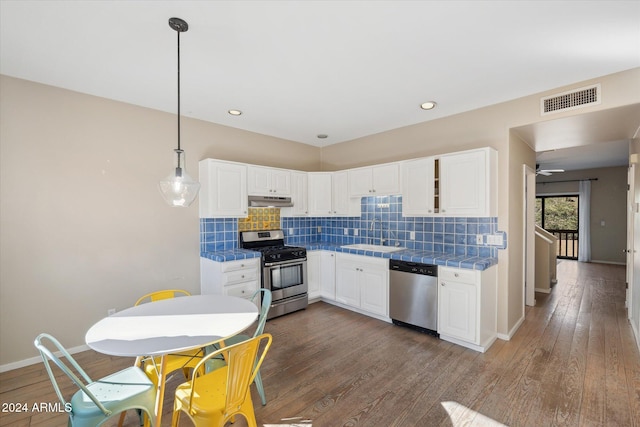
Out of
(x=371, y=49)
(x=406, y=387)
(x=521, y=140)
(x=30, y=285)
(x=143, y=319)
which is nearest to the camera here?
(x=143, y=319)

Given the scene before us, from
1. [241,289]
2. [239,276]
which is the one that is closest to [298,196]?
[239,276]

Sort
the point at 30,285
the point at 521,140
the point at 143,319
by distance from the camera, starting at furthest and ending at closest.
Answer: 1. the point at 521,140
2. the point at 30,285
3. the point at 143,319

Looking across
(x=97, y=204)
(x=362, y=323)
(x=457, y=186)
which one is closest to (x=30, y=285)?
(x=97, y=204)

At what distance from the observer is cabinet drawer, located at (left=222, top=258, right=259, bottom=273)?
3.54 metres

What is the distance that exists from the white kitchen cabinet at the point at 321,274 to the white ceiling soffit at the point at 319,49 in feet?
7.42

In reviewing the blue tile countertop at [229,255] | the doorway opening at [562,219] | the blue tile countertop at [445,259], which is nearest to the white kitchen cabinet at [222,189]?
the blue tile countertop at [229,255]

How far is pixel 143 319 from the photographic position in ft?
6.39

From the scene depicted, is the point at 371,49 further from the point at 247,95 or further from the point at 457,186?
the point at 457,186

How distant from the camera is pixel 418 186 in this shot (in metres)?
3.64

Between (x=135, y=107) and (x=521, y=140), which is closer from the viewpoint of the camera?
(x=135, y=107)

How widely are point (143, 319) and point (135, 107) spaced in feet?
8.25

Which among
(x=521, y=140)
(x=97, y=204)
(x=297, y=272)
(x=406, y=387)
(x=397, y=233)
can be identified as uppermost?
(x=521, y=140)

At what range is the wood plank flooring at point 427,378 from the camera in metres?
2.07

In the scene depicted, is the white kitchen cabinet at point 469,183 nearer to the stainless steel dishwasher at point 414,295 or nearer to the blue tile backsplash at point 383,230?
the blue tile backsplash at point 383,230
